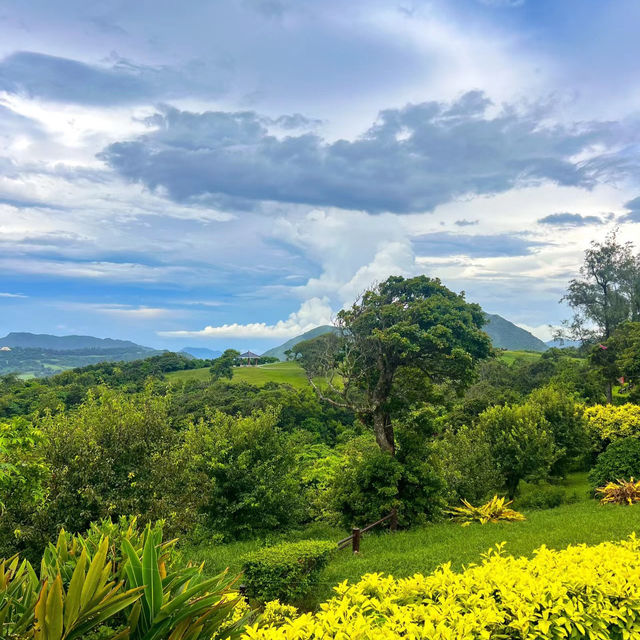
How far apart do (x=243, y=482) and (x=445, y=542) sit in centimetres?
779

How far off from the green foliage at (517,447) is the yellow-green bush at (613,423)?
7.00m

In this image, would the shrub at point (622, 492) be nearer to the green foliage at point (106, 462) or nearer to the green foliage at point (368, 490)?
the green foliage at point (368, 490)

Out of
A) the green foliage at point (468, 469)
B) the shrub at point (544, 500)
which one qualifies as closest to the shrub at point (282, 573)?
the green foliage at point (468, 469)

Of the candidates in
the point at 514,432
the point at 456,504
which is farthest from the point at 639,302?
the point at 456,504

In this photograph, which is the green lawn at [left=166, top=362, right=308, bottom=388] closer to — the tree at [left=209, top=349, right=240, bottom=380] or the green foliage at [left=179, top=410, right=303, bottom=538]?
the tree at [left=209, top=349, right=240, bottom=380]

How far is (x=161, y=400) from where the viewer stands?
14523 mm

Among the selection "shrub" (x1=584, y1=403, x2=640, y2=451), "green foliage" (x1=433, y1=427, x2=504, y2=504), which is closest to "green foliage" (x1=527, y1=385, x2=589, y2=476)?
"shrub" (x1=584, y1=403, x2=640, y2=451)

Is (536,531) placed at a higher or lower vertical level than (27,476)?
lower

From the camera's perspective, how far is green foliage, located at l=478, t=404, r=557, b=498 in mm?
21078

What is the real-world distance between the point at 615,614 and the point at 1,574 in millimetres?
5109

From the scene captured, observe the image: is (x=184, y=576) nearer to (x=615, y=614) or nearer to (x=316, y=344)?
(x=615, y=614)

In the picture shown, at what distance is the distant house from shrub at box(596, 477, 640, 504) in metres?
126

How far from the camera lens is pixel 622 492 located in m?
17.0

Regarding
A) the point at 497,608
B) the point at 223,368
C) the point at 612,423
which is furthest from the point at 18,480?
the point at 223,368
